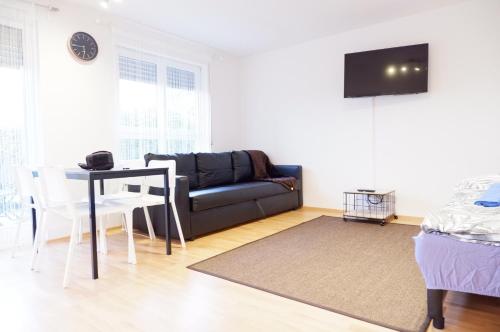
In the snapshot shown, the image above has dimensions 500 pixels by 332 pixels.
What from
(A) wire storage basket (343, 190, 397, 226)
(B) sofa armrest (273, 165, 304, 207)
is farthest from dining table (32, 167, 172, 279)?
(B) sofa armrest (273, 165, 304, 207)

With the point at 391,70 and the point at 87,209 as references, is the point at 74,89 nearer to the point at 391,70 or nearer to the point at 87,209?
the point at 87,209

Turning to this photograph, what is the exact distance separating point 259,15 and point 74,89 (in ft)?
7.22

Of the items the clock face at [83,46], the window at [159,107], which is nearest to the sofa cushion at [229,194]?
the window at [159,107]

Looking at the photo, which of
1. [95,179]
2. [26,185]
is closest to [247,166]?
[95,179]

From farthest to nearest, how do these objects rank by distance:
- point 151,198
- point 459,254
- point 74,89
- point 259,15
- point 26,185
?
point 259,15
point 74,89
point 151,198
point 26,185
point 459,254

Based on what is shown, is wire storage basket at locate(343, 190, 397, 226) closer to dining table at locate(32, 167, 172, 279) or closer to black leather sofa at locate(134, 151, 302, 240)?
black leather sofa at locate(134, 151, 302, 240)

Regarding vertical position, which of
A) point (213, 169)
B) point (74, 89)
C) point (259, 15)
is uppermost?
point (259, 15)

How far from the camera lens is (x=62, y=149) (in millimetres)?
3514

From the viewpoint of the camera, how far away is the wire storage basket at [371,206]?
161 inches

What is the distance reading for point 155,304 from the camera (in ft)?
6.57

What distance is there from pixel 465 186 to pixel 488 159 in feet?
4.13

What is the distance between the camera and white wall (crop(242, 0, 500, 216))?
374 centimetres

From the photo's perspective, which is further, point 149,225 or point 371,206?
point 371,206

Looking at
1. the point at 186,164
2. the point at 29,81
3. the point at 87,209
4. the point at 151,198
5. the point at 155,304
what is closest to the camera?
the point at 155,304
